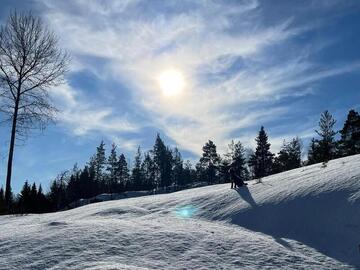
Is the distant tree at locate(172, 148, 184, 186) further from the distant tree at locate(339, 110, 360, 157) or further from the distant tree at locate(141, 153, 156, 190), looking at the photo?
the distant tree at locate(339, 110, 360, 157)

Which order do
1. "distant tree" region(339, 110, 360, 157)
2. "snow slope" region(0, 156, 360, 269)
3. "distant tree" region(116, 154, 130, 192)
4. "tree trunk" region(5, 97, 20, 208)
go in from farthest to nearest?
"distant tree" region(116, 154, 130, 192)
"distant tree" region(339, 110, 360, 157)
"tree trunk" region(5, 97, 20, 208)
"snow slope" region(0, 156, 360, 269)

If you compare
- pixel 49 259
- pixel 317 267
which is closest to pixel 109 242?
pixel 49 259

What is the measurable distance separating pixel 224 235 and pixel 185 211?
3.11 metres

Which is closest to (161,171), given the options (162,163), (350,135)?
(162,163)

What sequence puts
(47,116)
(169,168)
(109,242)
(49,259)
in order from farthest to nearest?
(169,168) < (47,116) < (109,242) < (49,259)

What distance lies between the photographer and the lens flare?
12579 mm

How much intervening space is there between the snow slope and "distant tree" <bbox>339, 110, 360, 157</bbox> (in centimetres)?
3894

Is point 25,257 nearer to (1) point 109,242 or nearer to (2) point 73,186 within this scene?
(1) point 109,242

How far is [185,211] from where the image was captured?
42.7 feet

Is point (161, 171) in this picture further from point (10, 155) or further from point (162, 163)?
point (10, 155)

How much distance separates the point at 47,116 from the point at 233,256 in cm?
1999

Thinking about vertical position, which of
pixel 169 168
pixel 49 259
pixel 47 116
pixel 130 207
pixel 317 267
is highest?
pixel 169 168

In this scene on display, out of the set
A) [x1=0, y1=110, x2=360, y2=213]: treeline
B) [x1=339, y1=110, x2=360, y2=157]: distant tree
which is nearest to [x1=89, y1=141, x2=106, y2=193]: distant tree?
[x1=0, y1=110, x2=360, y2=213]: treeline

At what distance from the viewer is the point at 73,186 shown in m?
97.8
